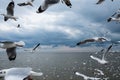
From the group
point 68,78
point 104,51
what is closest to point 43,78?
point 68,78

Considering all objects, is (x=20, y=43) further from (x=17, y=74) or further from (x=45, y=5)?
(x=17, y=74)

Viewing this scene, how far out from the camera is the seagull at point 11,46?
802cm

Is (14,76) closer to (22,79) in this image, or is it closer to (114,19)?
(22,79)

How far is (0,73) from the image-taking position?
19.3 ft

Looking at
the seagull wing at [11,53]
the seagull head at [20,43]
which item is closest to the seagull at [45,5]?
the seagull head at [20,43]

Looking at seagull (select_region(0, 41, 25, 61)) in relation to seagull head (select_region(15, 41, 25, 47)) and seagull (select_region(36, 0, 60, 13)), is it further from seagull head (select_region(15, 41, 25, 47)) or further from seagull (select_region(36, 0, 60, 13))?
seagull (select_region(36, 0, 60, 13))

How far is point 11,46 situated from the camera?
822 cm

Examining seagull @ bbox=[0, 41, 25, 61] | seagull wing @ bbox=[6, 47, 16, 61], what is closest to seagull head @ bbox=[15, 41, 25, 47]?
seagull @ bbox=[0, 41, 25, 61]

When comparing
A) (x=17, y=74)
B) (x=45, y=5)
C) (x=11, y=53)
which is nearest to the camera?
(x=17, y=74)

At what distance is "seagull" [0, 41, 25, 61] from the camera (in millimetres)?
8020

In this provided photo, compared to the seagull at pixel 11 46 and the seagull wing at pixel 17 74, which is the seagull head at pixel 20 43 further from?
the seagull wing at pixel 17 74

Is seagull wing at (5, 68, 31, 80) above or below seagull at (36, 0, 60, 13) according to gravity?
below

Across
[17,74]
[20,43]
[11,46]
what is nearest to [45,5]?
[20,43]

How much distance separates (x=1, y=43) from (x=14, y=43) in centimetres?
29
